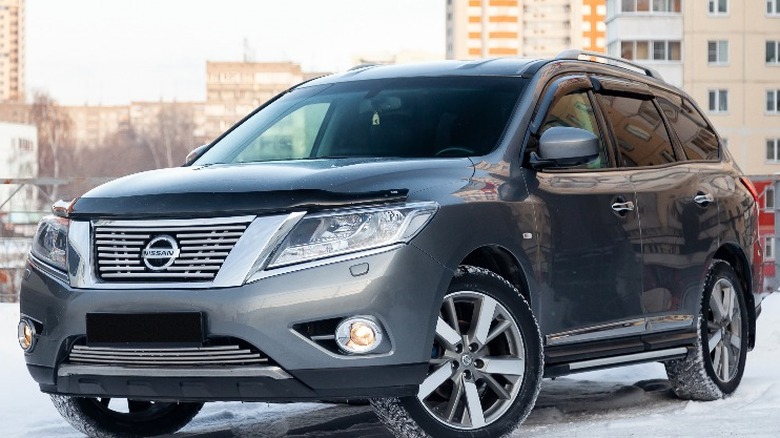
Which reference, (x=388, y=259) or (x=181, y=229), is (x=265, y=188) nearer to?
(x=181, y=229)

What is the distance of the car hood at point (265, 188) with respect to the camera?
5691 millimetres

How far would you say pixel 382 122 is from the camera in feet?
23.6

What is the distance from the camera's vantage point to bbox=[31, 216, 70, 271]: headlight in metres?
6.11

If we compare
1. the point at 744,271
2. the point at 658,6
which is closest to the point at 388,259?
the point at 744,271

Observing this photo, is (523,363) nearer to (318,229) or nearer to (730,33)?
(318,229)

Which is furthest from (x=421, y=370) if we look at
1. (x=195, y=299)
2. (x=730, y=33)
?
(x=730, y=33)

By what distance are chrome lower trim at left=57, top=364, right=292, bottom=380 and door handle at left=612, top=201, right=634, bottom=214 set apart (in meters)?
2.21

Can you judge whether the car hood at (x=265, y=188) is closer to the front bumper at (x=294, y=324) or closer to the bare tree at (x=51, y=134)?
the front bumper at (x=294, y=324)

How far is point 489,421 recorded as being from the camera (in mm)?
6223

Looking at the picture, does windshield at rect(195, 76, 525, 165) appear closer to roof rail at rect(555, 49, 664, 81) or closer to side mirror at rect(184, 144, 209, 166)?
side mirror at rect(184, 144, 209, 166)

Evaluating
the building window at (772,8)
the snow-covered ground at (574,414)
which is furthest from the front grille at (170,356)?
the building window at (772,8)

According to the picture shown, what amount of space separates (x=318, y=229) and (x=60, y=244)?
45.4 inches

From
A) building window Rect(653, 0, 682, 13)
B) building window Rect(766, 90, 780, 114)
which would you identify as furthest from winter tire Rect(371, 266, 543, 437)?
building window Rect(766, 90, 780, 114)

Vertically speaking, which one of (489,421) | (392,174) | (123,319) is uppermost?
(392,174)
